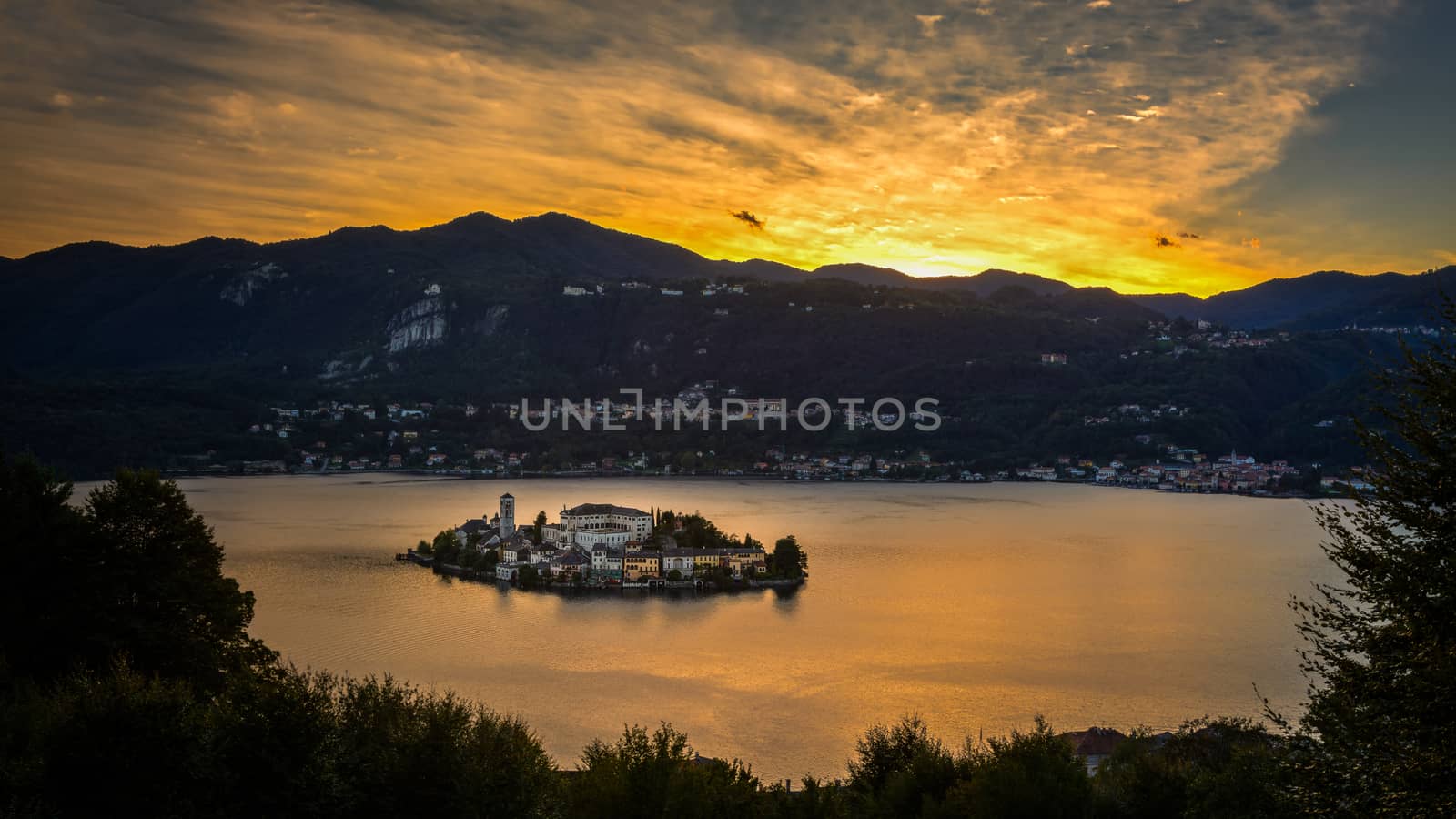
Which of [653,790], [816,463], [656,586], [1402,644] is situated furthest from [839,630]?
[816,463]

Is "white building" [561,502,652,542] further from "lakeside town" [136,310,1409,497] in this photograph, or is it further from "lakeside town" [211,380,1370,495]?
"lakeside town" [136,310,1409,497]

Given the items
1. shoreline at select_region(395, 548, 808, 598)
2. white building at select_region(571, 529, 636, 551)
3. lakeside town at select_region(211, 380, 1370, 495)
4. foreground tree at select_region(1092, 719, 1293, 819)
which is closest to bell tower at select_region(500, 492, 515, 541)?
white building at select_region(571, 529, 636, 551)

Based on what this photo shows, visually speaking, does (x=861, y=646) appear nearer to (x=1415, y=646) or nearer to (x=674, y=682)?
(x=674, y=682)

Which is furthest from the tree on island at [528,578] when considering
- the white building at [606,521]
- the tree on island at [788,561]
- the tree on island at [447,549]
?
the tree on island at [788,561]

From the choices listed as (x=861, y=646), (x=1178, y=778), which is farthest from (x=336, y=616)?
(x=1178, y=778)

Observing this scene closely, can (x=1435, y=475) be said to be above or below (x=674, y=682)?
above

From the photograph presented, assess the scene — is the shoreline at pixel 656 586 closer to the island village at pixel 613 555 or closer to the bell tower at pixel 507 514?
the island village at pixel 613 555
